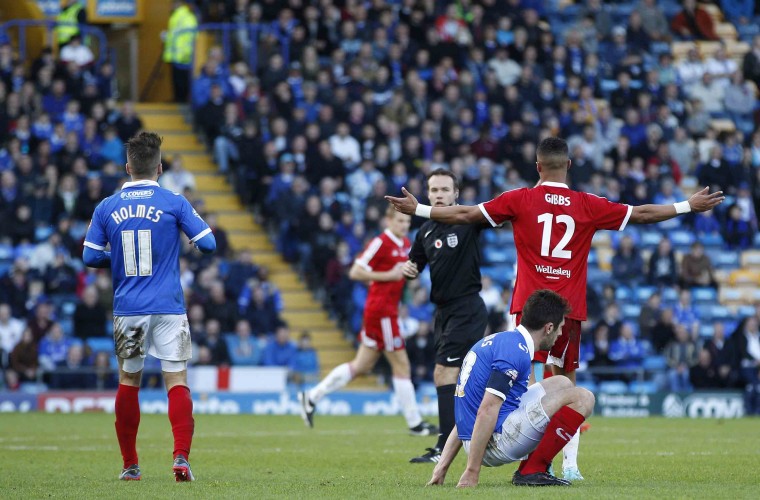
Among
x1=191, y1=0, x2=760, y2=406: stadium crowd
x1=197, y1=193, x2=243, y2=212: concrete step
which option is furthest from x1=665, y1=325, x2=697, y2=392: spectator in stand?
x1=197, y1=193, x2=243, y2=212: concrete step

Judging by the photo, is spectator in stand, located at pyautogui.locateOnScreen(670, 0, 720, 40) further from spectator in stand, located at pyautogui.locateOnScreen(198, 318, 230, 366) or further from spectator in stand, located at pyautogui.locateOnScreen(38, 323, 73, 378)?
spectator in stand, located at pyautogui.locateOnScreen(38, 323, 73, 378)

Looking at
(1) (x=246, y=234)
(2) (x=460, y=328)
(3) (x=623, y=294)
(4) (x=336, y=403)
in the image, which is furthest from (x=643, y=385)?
(2) (x=460, y=328)

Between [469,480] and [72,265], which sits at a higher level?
[72,265]

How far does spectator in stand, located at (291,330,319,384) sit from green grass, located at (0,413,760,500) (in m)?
3.48

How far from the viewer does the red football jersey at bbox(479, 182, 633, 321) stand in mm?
→ 10055

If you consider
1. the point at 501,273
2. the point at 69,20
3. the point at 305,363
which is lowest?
the point at 305,363

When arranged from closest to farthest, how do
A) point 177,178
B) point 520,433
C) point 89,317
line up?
point 520,433 < point 89,317 < point 177,178

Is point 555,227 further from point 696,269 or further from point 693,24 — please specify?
point 693,24

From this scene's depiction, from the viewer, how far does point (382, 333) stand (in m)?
15.8

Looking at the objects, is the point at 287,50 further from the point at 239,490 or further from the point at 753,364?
the point at 239,490

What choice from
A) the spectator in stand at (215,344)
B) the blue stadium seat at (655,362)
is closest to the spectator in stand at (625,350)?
the blue stadium seat at (655,362)

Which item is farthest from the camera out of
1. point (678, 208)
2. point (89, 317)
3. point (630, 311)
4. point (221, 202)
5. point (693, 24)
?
point (693, 24)

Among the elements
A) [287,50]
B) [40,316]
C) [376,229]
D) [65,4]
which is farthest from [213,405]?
[65,4]

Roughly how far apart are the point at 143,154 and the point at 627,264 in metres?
18.1
